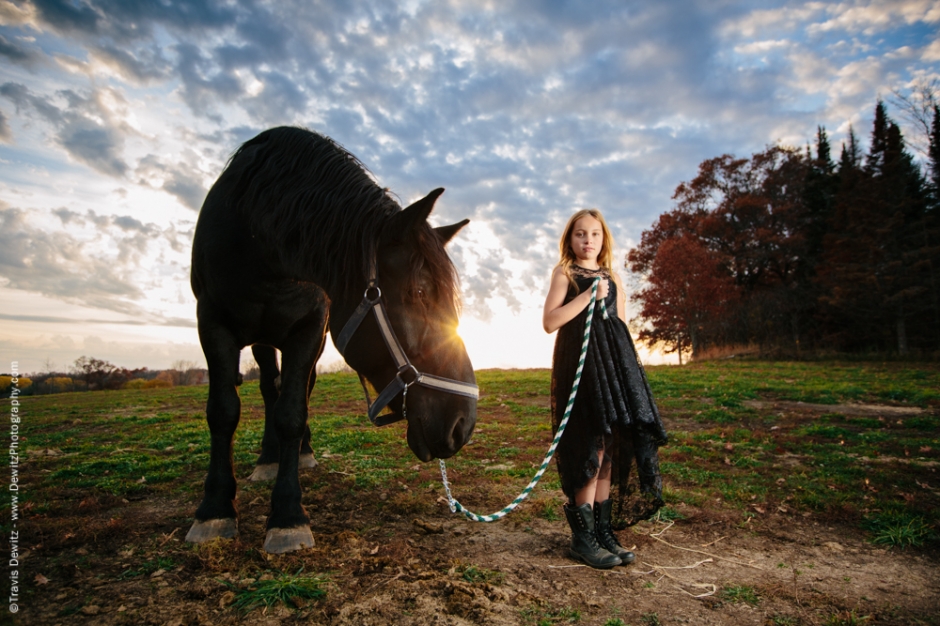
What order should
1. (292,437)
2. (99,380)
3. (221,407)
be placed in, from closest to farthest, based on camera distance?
(292,437), (221,407), (99,380)

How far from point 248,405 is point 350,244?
9528mm

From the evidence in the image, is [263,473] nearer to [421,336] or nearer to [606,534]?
[421,336]

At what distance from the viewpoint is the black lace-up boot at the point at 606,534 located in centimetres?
287

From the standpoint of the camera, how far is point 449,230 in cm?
285

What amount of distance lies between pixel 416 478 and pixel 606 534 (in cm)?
222

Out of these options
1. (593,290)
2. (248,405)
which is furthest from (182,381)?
(593,290)

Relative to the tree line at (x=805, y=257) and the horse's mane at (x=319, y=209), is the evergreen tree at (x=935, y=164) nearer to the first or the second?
the tree line at (x=805, y=257)

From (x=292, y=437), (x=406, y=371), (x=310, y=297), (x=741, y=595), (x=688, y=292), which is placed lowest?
(x=741, y=595)

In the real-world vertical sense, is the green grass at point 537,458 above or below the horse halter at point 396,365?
below

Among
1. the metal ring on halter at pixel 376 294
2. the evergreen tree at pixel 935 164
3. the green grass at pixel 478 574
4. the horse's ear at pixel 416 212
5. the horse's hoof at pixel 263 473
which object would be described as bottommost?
the green grass at pixel 478 574

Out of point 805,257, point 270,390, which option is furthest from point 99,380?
point 805,257

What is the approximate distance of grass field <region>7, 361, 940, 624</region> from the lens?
111 inches

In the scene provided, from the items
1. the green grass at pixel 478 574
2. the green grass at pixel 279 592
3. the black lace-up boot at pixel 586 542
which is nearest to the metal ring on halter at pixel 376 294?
the green grass at pixel 279 592

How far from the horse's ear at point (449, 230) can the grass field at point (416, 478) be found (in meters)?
1.86
